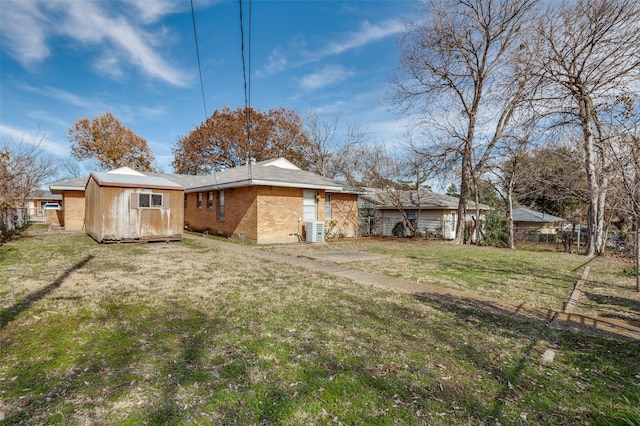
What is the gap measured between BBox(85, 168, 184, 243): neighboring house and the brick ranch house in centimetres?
258

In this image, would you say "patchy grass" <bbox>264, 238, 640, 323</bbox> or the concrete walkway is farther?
"patchy grass" <bbox>264, 238, 640, 323</bbox>

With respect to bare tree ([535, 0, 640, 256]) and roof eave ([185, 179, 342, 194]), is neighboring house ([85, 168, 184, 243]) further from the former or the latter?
bare tree ([535, 0, 640, 256])

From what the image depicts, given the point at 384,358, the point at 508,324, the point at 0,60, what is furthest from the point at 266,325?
the point at 0,60

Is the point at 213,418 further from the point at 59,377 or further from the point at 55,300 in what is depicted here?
the point at 55,300

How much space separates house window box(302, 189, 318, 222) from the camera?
15062 mm

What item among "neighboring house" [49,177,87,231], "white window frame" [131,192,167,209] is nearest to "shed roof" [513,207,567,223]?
"white window frame" [131,192,167,209]

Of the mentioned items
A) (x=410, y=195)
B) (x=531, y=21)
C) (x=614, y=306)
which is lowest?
(x=614, y=306)

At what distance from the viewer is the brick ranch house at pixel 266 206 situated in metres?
13.5

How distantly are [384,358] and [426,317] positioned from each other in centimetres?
151

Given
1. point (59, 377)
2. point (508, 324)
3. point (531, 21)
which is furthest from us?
point (531, 21)

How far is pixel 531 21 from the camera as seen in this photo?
43.4 ft

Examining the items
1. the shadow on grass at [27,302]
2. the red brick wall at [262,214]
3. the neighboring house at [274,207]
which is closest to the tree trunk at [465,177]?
the neighboring house at [274,207]

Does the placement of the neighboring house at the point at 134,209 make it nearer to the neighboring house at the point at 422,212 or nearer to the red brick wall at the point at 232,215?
the red brick wall at the point at 232,215

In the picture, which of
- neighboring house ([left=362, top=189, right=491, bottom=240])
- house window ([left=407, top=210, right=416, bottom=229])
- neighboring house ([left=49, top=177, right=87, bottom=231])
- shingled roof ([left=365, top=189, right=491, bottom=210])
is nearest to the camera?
neighboring house ([left=49, top=177, right=87, bottom=231])
